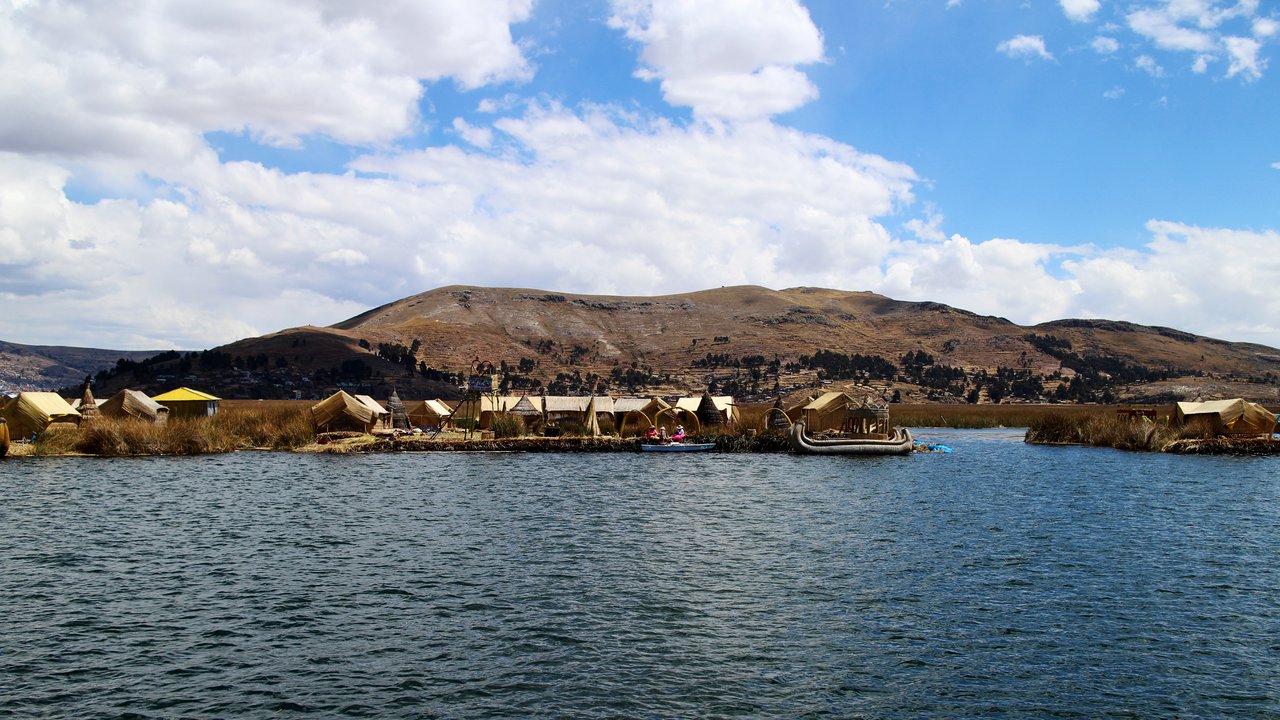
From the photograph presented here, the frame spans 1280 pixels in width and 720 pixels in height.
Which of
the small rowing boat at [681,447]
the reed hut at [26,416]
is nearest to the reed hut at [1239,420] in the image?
the small rowing boat at [681,447]

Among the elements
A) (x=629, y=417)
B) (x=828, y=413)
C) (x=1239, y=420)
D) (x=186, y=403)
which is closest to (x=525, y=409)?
(x=629, y=417)

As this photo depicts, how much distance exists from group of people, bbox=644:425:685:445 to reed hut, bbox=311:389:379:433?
24.6 metres

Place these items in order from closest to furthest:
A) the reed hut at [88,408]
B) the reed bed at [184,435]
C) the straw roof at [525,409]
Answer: the reed bed at [184,435]
the reed hut at [88,408]
the straw roof at [525,409]

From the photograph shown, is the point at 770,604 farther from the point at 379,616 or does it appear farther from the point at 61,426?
the point at 61,426

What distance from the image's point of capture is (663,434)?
8406 cm

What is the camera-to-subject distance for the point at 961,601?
79.0 ft

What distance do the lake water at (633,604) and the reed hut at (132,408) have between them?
33.0 meters

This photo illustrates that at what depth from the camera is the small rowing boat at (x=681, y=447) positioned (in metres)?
79.4

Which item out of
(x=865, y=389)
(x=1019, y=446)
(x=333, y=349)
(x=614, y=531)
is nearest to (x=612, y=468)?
(x=614, y=531)

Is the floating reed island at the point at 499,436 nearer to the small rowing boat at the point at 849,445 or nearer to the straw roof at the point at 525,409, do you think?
the straw roof at the point at 525,409

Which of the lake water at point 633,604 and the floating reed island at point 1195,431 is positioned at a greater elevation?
the floating reed island at point 1195,431

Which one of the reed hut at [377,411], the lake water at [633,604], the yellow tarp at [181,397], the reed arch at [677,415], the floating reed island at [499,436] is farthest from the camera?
the reed arch at [677,415]

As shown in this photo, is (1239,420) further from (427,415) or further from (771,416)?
(427,415)

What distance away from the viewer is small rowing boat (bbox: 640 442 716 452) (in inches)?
3127
